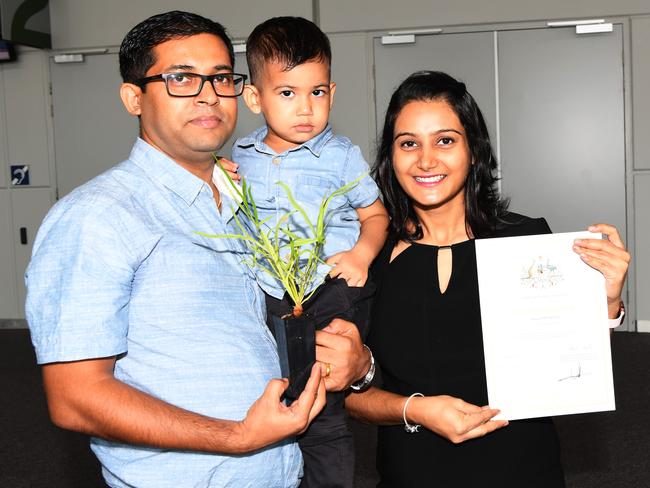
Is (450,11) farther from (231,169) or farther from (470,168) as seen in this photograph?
(231,169)

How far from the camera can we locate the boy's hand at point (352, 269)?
1.99 m

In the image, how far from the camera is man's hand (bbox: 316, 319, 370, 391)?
1.74 meters

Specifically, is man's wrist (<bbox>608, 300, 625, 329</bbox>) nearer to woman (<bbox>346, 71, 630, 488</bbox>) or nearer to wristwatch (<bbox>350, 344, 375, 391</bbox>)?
woman (<bbox>346, 71, 630, 488</bbox>)

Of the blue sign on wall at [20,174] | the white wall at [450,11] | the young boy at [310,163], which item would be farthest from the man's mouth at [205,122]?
the blue sign on wall at [20,174]

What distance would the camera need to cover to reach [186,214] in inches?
61.5

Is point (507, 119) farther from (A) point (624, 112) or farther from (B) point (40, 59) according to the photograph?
(B) point (40, 59)

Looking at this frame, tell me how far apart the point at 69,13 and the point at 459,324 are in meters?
6.73

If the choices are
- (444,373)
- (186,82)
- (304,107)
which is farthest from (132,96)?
(444,373)

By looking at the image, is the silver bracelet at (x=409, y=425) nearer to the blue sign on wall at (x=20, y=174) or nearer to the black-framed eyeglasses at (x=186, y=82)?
the black-framed eyeglasses at (x=186, y=82)

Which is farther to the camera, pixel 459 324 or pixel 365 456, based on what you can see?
pixel 365 456

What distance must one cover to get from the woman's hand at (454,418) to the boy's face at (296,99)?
89 cm

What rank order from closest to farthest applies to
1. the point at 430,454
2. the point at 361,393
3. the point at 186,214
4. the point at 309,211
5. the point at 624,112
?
the point at 186,214 < the point at 430,454 < the point at 361,393 < the point at 309,211 < the point at 624,112

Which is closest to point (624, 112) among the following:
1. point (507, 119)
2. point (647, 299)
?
point (507, 119)

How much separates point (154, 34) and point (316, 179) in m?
0.75
